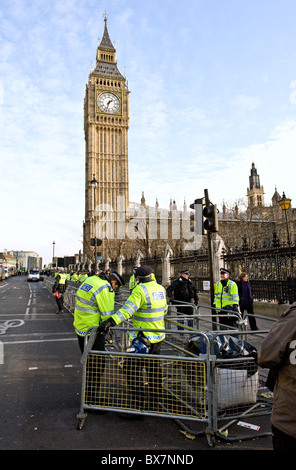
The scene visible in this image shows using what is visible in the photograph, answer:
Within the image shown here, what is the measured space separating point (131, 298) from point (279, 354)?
2.40 m

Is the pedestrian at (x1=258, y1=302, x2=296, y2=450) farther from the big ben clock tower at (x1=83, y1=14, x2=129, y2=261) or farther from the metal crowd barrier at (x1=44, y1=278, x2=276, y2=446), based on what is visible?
the big ben clock tower at (x1=83, y1=14, x2=129, y2=261)

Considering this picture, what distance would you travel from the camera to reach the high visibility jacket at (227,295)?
732 centimetres

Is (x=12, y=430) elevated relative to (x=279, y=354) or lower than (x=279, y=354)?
lower

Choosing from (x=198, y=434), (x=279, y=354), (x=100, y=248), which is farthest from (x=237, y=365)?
(x=100, y=248)

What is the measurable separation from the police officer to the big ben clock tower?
7557cm

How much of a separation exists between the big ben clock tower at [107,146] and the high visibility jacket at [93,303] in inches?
2976

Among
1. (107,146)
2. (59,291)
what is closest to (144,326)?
(59,291)

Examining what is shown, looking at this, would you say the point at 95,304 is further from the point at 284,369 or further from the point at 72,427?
the point at 284,369

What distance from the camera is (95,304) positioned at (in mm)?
4500

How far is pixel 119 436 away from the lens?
3.57 meters

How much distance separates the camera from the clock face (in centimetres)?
8231

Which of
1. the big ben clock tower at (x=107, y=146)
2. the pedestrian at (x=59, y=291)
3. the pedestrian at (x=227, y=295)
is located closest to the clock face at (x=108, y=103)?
the big ben clock tower at (x=107, y=146)

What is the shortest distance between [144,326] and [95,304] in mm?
764

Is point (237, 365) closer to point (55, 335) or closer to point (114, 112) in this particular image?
point (55, 335)
